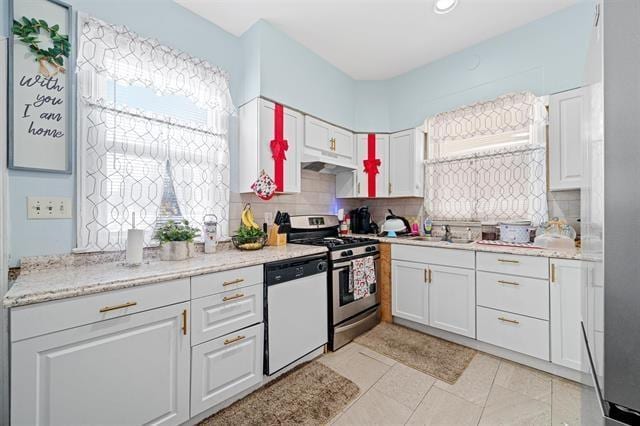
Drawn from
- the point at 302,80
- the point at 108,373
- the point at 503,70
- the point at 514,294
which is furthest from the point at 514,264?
the point at 108,373

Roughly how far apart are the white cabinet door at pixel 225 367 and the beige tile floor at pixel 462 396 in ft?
1.96

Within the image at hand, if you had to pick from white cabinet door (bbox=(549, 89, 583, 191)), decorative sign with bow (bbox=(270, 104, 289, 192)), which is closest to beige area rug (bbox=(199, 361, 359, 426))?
decorative sign with bow (bbox=(270, 104, 289, 192))

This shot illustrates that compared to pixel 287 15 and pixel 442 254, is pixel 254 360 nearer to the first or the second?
pixel 442 254

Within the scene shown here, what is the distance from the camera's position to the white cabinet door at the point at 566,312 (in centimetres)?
184

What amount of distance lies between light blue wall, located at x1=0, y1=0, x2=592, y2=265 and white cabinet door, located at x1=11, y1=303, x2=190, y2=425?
705mm

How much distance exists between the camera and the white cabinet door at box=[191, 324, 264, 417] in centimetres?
150

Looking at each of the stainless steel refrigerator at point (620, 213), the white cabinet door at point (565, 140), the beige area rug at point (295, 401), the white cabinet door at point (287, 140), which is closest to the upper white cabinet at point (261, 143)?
the white cabinet door at point (287, 140)

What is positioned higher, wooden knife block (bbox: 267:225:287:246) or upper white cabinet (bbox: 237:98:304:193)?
upper white cabinet (bbox: 237:98:304:193)

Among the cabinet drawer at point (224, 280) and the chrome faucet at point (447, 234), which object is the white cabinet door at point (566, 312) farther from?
the cabinet drawer at point (224, 280)

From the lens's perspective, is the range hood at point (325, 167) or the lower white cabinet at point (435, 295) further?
the range hood at point (325, 167)

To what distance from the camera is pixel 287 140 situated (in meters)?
2.51

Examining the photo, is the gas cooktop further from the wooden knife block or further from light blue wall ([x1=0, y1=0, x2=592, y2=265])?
light blue wall ([x1=0, y1=0, x2=592, y2=265])

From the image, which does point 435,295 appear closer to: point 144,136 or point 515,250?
point 515,250

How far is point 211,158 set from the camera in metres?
2.22
